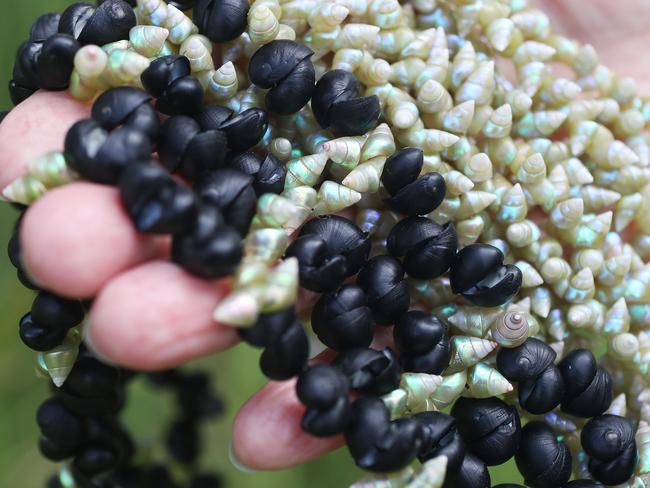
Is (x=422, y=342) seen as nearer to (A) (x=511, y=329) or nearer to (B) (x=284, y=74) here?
(A) (x=511, y=329)

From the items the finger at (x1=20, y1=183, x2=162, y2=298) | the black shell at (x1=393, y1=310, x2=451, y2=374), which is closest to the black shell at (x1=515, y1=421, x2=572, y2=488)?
the black shell at (x1=393, y1=310, x2=451, y2=374)

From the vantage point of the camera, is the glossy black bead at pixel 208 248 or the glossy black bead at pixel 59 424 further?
the glossy black bead at pixel 59 424

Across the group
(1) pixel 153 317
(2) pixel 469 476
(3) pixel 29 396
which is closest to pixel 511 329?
(2) pixel 469 476

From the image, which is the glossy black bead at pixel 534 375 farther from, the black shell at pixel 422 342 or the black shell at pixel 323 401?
the black shell at pixel 323 401

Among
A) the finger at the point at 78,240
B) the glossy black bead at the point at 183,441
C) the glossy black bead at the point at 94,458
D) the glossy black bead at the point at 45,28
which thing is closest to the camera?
the finger at the point at 78,240

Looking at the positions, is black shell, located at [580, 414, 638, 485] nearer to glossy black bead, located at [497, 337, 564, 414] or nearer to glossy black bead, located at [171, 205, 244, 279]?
glossy black bead, located at [497, 337, 564, 414]

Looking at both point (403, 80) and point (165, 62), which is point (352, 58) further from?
point (165, 62)

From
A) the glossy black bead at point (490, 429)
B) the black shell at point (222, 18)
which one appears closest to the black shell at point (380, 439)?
the glossy black bead at point (490, 429)
